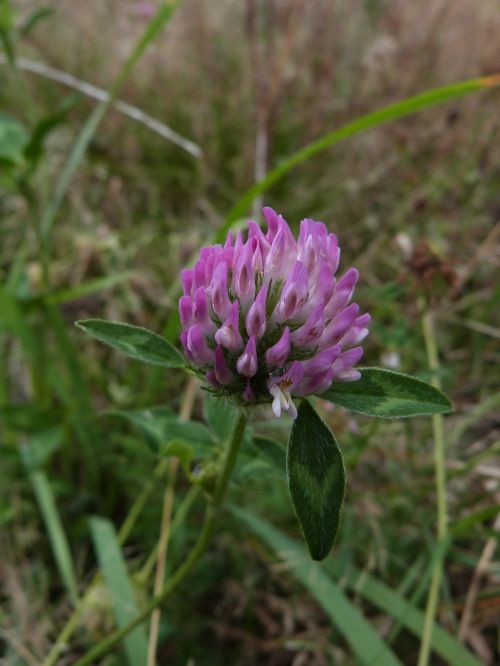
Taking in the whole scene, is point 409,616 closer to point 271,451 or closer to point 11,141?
point 271,451

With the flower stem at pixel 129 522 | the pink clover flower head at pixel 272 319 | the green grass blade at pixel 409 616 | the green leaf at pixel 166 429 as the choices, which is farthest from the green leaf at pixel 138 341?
the green grass blade at pixel 409 616

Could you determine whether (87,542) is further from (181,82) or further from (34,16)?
(181,82)

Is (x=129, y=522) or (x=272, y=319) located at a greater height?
(x=272, y=319)

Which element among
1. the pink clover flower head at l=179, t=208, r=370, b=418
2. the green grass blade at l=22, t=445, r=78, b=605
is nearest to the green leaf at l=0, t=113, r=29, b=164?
the green grass blade at l=22, t=445, r=78, b=605

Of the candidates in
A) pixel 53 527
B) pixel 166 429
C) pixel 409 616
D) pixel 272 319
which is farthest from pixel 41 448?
pixel 272 319

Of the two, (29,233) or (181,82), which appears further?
(181,82)

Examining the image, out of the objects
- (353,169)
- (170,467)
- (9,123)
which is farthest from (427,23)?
(170,467)
